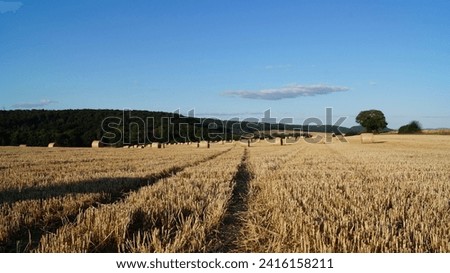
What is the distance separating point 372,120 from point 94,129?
3898 centimetres

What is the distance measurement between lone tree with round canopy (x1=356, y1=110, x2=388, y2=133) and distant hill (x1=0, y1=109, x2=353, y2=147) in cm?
1535

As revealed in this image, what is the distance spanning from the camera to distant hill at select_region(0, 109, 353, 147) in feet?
172

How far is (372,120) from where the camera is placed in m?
56.2

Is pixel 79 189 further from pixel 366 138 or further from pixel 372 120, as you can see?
pixel 372 120

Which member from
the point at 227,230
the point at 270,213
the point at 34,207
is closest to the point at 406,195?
the point at 270,213

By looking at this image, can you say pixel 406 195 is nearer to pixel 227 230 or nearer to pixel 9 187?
pixel 227 230

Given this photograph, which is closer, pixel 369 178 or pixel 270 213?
pixel 270 213

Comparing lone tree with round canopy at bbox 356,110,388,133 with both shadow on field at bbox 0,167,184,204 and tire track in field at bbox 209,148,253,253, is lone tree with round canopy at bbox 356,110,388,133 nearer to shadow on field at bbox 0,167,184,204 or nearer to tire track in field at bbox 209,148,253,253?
shadow on field at bbox 0,167,184,204

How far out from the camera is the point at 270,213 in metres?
6.11

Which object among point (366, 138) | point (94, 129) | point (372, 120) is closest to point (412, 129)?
point (372, 120)

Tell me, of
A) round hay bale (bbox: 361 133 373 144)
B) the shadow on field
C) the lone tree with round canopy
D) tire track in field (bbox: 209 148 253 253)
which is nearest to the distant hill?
round hay bale (bbox: 361 133 373 144)

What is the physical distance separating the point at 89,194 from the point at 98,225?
10.1ft

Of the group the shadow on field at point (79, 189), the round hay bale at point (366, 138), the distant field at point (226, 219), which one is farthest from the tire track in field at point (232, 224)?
the round hay bale at point (366, 138)

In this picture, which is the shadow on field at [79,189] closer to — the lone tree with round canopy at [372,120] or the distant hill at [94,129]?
the distant hill at [94,129]
